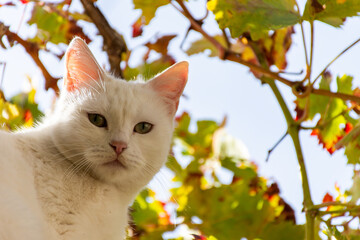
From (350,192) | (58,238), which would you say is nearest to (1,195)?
Answer: (58,238)

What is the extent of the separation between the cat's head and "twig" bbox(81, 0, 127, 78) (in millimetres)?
202

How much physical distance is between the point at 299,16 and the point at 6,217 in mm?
785

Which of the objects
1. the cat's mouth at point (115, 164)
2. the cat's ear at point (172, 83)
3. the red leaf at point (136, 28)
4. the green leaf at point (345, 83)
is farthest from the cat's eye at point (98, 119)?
the green leaf at point (345, 83)

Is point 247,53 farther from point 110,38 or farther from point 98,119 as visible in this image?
point 98,119

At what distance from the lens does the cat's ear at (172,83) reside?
1534 millimetres

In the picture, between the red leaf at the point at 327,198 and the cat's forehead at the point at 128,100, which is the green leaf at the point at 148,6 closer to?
the cat's forehead at the point at 128,100

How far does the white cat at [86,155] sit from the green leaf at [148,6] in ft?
0.64

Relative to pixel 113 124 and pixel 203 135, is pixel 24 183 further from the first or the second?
pixel 203 135

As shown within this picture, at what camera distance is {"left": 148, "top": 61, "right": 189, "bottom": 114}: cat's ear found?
1.53 meters

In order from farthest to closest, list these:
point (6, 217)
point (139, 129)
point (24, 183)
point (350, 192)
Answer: point (139, 129) → point (350, 192) → point (24, 183) → point (6, 217)

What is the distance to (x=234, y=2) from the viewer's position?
1110mm

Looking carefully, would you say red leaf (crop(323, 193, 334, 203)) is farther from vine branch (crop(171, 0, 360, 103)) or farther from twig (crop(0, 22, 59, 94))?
twig (crop(0, 22, 59, 94))

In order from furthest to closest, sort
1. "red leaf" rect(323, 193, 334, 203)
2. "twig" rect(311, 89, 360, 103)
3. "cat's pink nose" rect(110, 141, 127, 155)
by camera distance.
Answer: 1. "red leaf" rect(323, 193, 334, 203)
2. "cat's pink nose" rect(110, 141, 127, 155)
3. "twig" rect(311, 89, 360, 103)

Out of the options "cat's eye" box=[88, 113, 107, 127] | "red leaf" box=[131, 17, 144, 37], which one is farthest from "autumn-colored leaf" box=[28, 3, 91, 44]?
"cat's eye" box=[88, 113, 107, 127]
